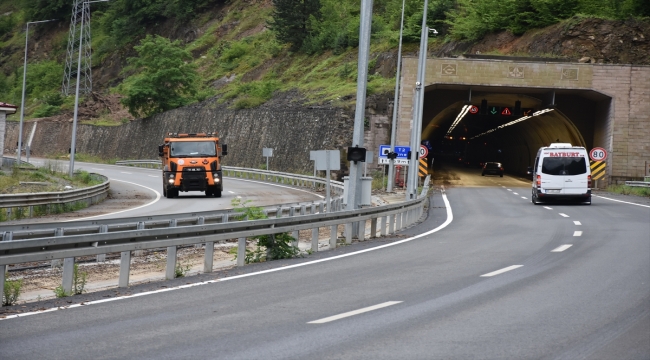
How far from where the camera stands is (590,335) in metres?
9.35

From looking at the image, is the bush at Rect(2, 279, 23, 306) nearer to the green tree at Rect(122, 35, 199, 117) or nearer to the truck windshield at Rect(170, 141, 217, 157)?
the truck windshield at Rect(170, 141, 217, 157)

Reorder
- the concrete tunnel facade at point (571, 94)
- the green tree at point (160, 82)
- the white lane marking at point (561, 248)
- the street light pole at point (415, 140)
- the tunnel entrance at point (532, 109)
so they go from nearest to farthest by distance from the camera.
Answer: the white lane marking at point (561, 248), the street light pole at point (415, 140), the concrete tunnel facade at point (571, 94), the tunnel entrance at point (532, 109), the green tree at point (160, 82)

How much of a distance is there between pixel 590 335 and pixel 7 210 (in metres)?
24.2

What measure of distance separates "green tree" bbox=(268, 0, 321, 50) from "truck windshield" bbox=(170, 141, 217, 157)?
2128 inches

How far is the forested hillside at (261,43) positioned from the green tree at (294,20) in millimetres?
116

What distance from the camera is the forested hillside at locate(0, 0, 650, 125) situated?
6875 cm

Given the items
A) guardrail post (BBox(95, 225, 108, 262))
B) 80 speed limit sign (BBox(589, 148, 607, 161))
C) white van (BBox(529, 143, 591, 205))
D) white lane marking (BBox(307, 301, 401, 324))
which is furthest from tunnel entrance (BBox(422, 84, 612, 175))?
white lane marking (BBox(307, 301, 401, 324))

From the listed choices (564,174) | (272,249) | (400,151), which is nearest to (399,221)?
(272,249)

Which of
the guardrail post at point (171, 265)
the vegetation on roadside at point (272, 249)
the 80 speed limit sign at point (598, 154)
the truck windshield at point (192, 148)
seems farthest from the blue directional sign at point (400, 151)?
the guardrail post at point (171, 265)

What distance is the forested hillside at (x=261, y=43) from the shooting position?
68.8m

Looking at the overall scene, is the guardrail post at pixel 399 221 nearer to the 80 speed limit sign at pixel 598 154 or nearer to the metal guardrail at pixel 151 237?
the metal guardrail at pixel 151 237

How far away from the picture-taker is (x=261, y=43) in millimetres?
102375

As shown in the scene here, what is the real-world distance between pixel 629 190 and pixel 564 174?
1470 centimetres

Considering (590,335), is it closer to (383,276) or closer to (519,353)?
(519,353)
